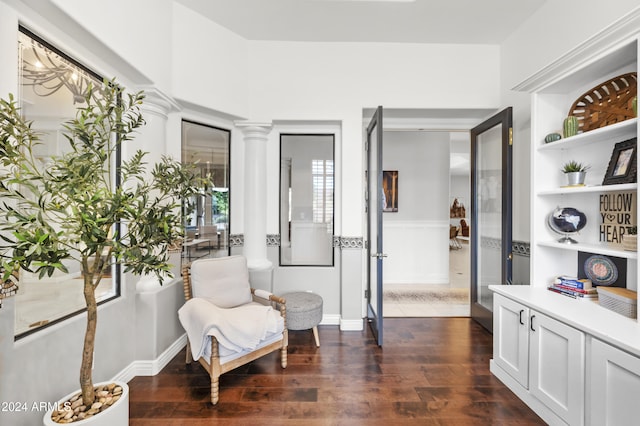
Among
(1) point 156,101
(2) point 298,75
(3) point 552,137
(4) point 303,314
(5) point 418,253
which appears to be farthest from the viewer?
(5) point 418,253

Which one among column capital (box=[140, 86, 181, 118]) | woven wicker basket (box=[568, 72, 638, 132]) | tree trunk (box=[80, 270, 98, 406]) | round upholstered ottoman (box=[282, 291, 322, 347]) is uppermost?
column capital (box=[140, 86, 181, 118])

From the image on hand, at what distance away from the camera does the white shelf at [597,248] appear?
5.56ft

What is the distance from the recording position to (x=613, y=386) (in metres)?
1.42

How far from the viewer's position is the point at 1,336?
1360mm

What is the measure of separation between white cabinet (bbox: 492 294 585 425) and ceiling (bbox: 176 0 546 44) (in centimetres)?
260

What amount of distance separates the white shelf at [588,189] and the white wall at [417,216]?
298 centimetres

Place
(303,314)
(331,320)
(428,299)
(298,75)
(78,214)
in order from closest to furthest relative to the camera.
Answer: (78,214)
(303,314)
(298,75)
(331,320)
(428,299)

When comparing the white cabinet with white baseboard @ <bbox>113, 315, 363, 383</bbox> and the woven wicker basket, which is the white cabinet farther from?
white baseboard @ <bbox>113, 315, 363, 383</bbox>

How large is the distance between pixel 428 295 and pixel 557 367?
2.77m

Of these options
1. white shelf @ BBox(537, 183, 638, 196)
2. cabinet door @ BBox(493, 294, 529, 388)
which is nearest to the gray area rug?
cabinet door @ BBox(493, 294, 529, 388)

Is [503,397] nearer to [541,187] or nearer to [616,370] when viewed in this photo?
[616,370]

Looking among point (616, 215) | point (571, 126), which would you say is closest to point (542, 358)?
point (616, 215)

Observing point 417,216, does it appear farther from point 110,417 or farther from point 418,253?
point 110,417

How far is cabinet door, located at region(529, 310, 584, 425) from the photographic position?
63.3 inches
